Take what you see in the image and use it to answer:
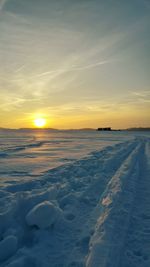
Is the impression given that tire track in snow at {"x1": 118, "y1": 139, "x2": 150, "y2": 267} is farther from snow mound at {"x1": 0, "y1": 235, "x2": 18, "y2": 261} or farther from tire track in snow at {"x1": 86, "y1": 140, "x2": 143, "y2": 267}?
snow mound at {"x1": 0, "y1": 235, "x2": 18, "y2": 261}

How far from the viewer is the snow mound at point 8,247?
3.18 metres

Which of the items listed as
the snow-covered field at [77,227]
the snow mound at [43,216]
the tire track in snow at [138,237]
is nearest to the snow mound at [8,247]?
the snow-covered field at [77,227]

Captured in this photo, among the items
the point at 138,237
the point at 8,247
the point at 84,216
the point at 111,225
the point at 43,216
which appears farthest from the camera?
the point at 84,216

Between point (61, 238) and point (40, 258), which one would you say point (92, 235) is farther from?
point (40, 258)

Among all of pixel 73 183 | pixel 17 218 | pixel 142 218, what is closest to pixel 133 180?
pixel 73 183

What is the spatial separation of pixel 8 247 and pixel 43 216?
0.88 m

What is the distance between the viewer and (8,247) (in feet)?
10.8

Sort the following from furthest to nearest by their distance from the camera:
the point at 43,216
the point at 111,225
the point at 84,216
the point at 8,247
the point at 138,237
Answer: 1. the point at 84,216
2. the point at 43,216
3. the point at 111,225
4. the point at 138,237
5. the point at 8,247

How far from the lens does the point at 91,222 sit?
4203 mm

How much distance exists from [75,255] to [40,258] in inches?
20.4

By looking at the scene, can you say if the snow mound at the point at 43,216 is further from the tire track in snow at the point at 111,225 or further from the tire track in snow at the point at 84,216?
the tire track in snow at the point at 111,225

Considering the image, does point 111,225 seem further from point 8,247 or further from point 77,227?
point 8,247

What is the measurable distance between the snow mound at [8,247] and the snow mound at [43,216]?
56 cm

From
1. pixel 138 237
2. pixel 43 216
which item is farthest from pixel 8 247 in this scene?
pixel 138 237
